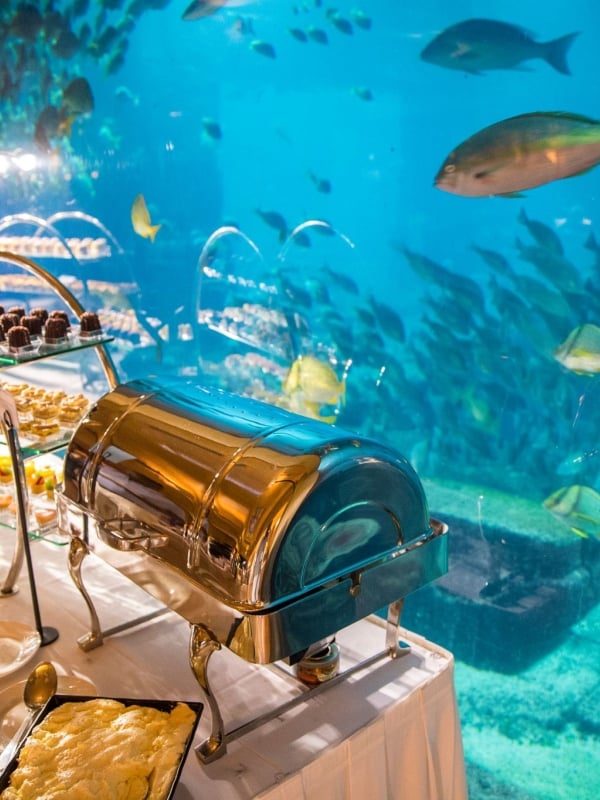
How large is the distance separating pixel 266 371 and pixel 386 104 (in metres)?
1.48

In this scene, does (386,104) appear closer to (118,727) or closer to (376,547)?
(376,547)

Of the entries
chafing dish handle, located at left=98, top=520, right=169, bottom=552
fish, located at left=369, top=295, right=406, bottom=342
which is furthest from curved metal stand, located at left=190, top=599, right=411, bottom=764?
fish, located at left=369, top=295, right=406, bottom=342

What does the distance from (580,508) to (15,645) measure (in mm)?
2365

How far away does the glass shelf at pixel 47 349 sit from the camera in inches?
74.6

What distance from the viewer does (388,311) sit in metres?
3.67

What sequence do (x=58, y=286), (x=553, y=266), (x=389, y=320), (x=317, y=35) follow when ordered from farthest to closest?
(x=389, y=320) → (x=317, y=35) → (x=553, y=266) → (x=58, y=286)

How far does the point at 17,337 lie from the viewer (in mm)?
1926

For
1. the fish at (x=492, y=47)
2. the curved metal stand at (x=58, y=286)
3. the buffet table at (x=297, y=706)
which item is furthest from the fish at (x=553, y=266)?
the buffet table at (x=297, y=706)

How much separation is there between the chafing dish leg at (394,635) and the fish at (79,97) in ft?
13.4

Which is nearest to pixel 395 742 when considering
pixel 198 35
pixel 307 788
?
pixel 307 788

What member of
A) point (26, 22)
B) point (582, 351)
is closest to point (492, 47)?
point (582, 351)

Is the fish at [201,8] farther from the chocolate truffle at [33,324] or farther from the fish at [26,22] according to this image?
the chocolate truffle at [33,324]

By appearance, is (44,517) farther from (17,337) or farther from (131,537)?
(131,537)

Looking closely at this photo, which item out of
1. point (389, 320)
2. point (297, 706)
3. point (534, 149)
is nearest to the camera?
point (297, 706)
